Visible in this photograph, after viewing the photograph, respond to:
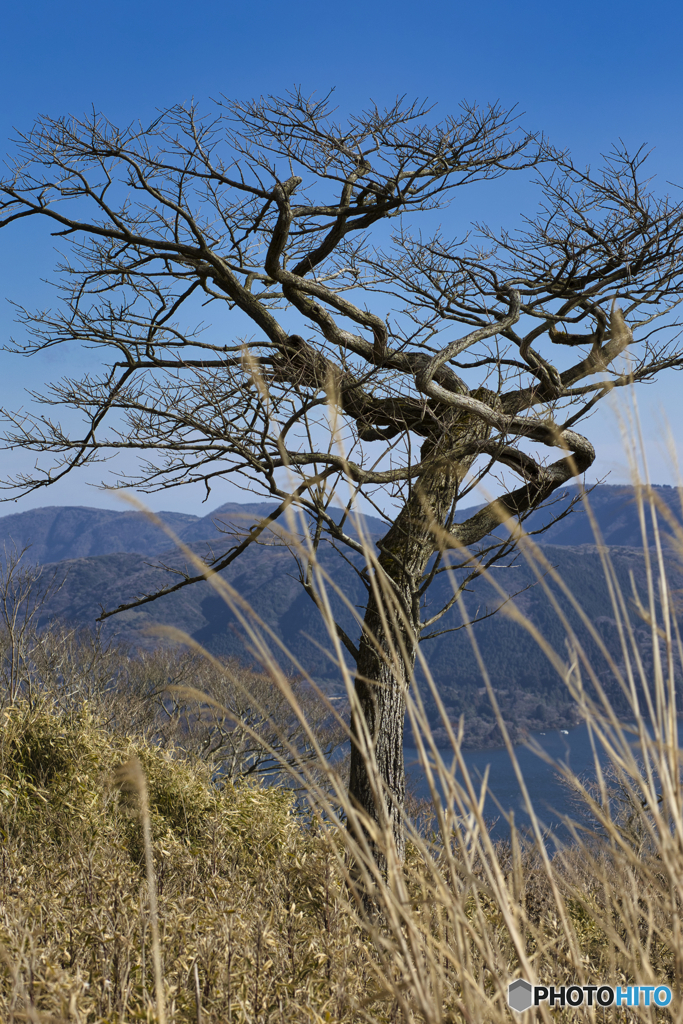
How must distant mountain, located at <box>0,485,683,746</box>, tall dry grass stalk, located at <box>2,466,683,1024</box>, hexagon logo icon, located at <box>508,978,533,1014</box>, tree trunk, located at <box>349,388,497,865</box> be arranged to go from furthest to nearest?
distant mountain, located at <box>0,485,683,746</box> → tree trunk, located at <box>349,388,497,865</box> → hexagon logo icon, located at <box>508,978,533,1014</box> → tall dry grass stalk, located at <box>2,466,683,1024</box>

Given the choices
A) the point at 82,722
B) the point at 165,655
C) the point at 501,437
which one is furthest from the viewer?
the point at 165,655

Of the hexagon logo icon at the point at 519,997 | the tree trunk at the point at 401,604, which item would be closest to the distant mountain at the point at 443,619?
the tree trunk at the point at 401,604

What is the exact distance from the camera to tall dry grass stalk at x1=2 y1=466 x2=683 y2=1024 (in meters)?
0.91

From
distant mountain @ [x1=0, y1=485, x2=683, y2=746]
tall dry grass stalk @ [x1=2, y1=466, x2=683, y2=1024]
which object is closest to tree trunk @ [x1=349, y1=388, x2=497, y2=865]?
tall dry grass stalk @ [x1=2, y1=466, x2=683, y2=1024]

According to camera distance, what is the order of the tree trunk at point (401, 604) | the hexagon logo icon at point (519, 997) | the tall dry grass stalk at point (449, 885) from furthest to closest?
the tree trunk at point (401, 604)
the hexagon logo icon at point (519, 997)
the tall dry grass stalk at point (449, 885)

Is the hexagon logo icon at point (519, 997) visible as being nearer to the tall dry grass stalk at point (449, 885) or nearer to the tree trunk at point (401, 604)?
the tall dry grass stalk at point (449, 885)

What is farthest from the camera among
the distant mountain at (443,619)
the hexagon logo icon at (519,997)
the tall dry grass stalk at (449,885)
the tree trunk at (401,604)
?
the distant mountain at (443,619)

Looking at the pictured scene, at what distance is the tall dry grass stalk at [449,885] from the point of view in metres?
0.91

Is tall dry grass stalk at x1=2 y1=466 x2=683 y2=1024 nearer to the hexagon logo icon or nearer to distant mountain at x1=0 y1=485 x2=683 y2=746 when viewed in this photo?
the hexagon logo icon

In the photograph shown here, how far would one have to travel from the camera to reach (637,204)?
5.55 m

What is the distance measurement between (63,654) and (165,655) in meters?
7.85

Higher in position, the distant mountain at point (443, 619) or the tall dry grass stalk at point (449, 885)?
the tall dry grass stalk at point (449, 885)

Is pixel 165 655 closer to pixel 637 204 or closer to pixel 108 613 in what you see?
pixel 108 613

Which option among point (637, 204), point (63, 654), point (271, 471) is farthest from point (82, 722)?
point (63, 654)
